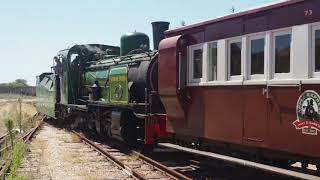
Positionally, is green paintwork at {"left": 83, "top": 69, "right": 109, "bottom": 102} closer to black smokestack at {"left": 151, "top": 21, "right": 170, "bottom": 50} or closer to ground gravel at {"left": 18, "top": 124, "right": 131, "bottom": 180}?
ground gravel at {"left": 18, "top": 124, "right": 131, "bottom": 180}

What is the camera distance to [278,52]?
7559 mm

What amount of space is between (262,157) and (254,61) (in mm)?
1560

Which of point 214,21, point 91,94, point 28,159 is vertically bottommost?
point 28,159

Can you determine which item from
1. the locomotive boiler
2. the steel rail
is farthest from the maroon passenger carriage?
the locomotive boiler

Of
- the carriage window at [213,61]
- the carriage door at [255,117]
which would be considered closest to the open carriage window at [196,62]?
the carriage window at [213,61]

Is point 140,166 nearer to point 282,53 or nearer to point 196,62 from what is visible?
point 196,62

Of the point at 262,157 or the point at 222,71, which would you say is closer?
the point at 262,157

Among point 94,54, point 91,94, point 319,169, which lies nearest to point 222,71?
point 319,169

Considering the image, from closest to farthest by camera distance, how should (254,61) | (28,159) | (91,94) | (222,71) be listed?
(254,61) < (222,71) < (28,159) < (91,94)

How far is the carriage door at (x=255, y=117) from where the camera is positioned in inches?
307

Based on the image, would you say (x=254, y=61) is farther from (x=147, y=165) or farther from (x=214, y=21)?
(x=147, y=165)

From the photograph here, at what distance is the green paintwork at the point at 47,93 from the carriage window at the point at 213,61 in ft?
53.2

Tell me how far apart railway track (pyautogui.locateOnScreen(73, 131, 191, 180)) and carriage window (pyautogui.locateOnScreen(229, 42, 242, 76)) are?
7.78ft

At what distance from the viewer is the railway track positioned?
10.7 metres
